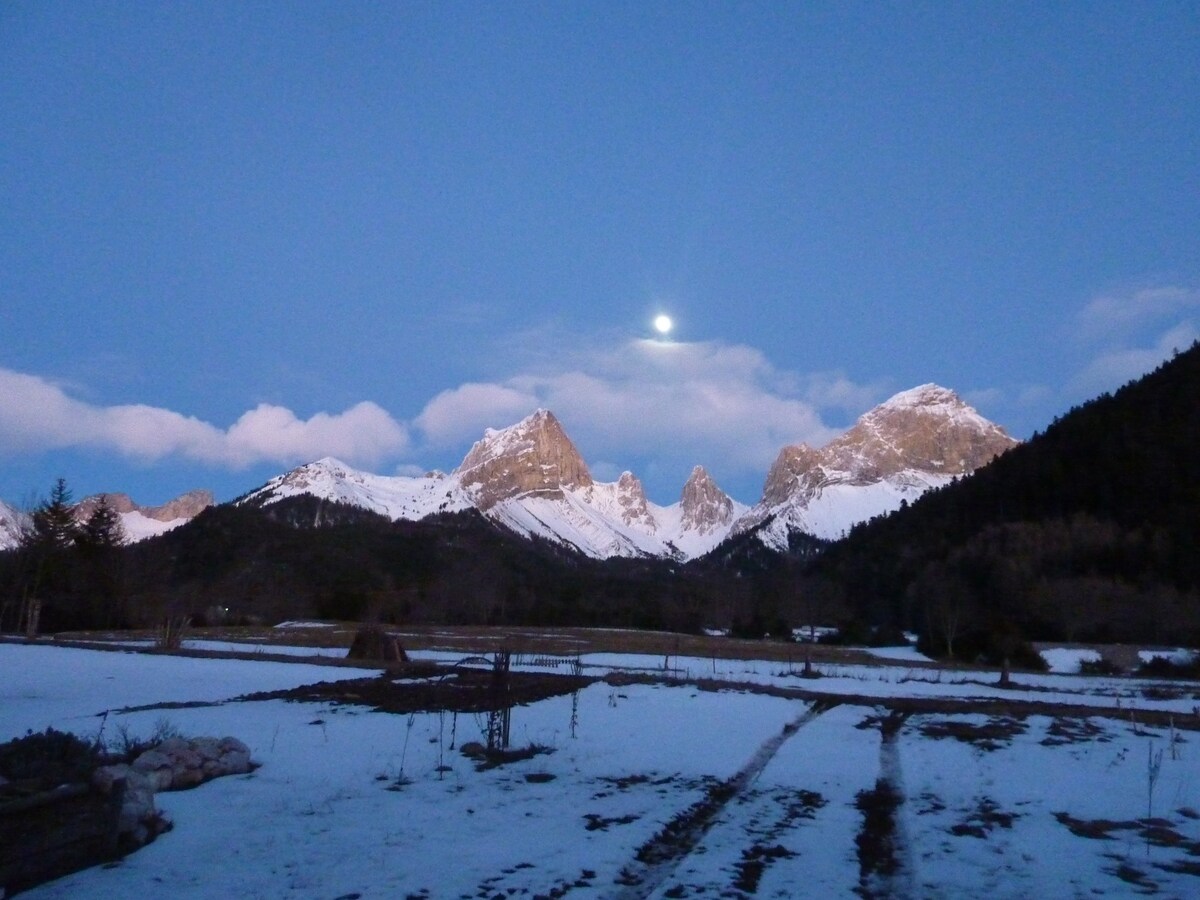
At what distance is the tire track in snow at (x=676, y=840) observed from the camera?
737cm

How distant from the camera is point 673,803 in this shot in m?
10.7

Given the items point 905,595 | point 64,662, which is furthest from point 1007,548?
point 64,662

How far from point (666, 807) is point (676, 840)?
1.57 metres

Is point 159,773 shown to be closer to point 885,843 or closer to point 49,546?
point 885,843

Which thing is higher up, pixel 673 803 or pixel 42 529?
pixel 42 529

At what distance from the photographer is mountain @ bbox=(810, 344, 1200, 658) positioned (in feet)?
207

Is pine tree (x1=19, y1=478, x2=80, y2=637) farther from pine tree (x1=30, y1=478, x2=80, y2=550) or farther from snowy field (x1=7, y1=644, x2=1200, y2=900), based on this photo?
snowy field (x1=7, y1=644, x2=1200, y2=900)

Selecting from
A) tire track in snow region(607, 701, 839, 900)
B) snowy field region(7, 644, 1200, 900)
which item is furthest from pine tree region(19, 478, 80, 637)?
tire track in snow region(607, 701, 839, 900)

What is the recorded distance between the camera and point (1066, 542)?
82.0m

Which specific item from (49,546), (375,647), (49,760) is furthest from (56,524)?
(49,760)

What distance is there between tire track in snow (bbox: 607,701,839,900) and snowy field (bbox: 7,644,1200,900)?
1.4 inches

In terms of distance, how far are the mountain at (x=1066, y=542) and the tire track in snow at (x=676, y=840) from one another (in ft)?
152

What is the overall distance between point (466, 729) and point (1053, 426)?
114088 mm

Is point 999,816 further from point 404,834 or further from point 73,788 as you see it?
point 73,788
